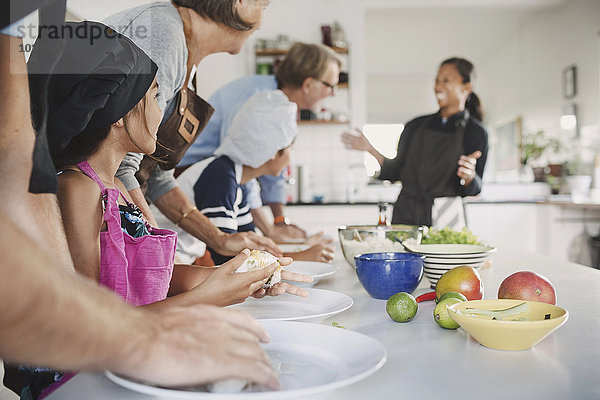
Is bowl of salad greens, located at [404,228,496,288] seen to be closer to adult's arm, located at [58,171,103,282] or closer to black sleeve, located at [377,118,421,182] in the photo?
adult's arm, located at [58,171,103,282]

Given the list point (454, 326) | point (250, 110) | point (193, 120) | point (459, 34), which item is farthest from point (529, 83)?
point (454, 326)

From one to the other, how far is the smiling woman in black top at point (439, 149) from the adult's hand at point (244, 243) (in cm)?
153

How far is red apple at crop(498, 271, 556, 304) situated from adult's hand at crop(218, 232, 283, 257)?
0.69 meters

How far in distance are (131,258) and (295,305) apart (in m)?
0.34

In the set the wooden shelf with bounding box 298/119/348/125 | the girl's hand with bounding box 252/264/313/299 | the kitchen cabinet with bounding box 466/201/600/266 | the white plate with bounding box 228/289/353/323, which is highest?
the wooden shelf with bounding box 298/119/348/125

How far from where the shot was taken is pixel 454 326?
2.66 feet

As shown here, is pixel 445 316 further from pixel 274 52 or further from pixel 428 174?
pixel 274 52

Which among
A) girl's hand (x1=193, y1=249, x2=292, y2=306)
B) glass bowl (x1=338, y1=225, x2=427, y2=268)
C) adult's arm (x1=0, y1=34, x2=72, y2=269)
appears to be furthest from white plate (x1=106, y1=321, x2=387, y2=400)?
glass bowl (x1=338, y1=225, x2=427, y2=268)

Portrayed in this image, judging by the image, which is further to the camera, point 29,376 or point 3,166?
point 29,376

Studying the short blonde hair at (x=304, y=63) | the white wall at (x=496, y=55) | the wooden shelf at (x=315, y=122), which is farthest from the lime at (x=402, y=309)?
the white wall at (x=496, y=55)

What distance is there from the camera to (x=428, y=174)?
9.97 feet

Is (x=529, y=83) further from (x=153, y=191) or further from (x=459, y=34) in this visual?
(x=153, y=191)

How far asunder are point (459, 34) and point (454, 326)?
7.09 metres

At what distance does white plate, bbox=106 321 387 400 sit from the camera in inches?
19.3
